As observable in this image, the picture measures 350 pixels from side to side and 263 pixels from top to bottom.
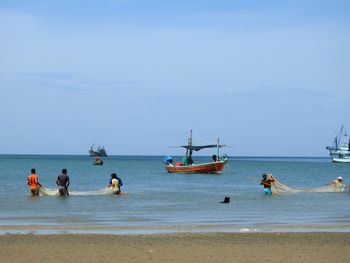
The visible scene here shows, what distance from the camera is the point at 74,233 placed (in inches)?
674

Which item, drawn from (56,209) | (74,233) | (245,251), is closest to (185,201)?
(56,209)

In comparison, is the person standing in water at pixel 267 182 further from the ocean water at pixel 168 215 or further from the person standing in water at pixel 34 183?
the person standing in water at pixel 34 183

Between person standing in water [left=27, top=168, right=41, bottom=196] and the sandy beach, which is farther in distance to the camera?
person standing in water [left=27, top=168, right=41, bottom=196]

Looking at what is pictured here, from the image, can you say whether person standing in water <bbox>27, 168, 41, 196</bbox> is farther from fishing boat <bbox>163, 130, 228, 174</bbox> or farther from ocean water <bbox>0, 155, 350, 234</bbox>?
fishing boat <bbox>163, 130, 228, 174</bbox>

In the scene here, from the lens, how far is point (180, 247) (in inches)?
552

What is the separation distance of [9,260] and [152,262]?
8.42ft

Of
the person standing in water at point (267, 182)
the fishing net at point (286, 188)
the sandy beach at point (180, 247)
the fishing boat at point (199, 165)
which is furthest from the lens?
the fishing boat at point (199, 165)

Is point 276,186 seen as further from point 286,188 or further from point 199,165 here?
point 199,165

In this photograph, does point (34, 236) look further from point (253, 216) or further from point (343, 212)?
point (343, 212)

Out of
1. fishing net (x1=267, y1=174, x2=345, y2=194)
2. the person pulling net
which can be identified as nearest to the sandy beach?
the person pulling net

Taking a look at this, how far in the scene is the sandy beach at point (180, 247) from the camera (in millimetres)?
12562

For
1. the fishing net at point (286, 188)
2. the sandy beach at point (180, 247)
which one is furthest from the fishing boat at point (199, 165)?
the sandy beach at point (180, 247)

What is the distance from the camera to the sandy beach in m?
12.6

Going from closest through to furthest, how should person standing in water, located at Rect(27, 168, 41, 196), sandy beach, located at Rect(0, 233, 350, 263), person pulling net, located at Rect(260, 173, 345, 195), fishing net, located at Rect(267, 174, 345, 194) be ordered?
sandy beach, located at Rect(0, 233, 350, 263), person standing in water, located at Rect(27, 168, 41, 196), person pulling net, located at Rect(260, 173, 345, 195), fishing net, located at Rect(267, 174, 345, 194)
